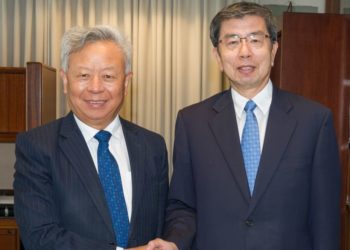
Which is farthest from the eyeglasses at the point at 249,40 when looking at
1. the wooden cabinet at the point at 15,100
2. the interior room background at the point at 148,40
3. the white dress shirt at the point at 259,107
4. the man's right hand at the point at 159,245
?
the interior room background at the point at 148,40

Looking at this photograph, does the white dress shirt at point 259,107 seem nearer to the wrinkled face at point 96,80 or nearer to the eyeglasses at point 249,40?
the eyeglasses at point 249,40

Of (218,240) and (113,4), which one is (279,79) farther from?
(113,4)

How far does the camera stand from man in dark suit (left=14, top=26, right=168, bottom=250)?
1492mm

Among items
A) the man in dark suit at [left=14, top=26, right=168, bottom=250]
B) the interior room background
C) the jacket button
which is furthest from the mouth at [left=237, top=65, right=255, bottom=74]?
the interior room background

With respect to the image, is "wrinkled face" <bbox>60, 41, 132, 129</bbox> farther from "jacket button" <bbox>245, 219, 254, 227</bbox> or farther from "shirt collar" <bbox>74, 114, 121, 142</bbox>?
"jacket button" <bbox>245, 219, 254, 227</bbox>

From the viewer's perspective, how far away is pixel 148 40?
14.6 feet

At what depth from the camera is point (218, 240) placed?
165 cm

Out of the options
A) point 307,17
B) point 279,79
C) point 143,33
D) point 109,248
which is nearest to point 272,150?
point 109,248

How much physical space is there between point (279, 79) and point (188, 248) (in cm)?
141

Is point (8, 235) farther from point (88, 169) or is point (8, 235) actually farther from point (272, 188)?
point (272, 188)

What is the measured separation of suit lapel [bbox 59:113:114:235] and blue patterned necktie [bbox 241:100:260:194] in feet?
1.63

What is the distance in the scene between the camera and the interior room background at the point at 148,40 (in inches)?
167

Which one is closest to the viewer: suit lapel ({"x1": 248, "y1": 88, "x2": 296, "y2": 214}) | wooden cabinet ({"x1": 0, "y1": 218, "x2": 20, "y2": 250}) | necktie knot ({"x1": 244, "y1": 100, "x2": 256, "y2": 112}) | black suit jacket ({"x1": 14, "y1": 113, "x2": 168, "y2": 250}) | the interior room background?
black suit jacket ({"x1": 14, "y1": 113, "x2": 168, "y2": 250})

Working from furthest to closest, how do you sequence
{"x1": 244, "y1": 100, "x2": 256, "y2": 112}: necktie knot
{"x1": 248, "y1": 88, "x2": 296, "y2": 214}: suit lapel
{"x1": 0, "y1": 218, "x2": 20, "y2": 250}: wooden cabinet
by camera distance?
{"x1": 0, "y1": 218, "x2": 20, "y2": 250}: wooden cabinet → {"x1": 244, "y1": 100, "x2": 256, "y2": 112}: necktie knot → {"x1": 248, "y1": 88, "x2": 296, "y2": 214}: suit lapel
